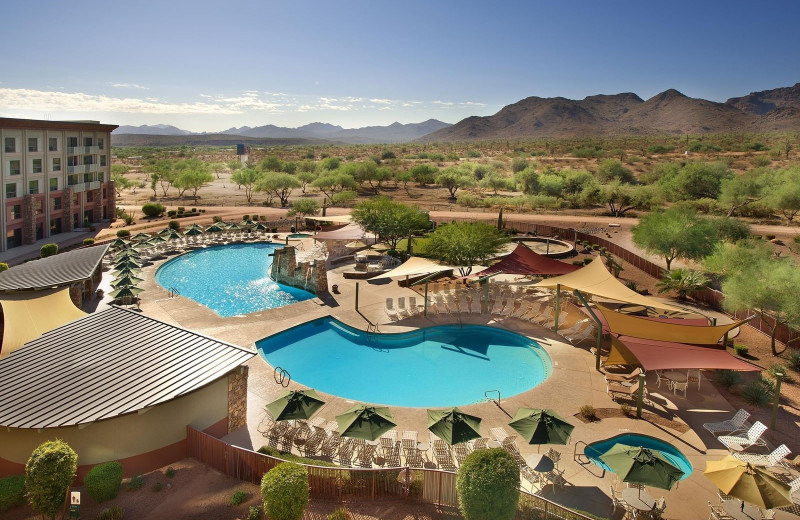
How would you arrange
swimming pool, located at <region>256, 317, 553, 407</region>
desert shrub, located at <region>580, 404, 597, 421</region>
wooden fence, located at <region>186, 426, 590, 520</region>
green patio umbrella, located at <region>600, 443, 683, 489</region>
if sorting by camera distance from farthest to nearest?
swimming pool, located at <region>256, 317, 553, 407</region>, desert shrub, located at <region>580, 404, 597, 421</region>, wooden fence, located at <region>186, 426, 590, 520</region>, green patio umbrella, located at <region>600, 443, 683, 489</region>

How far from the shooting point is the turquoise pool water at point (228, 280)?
90.5ft

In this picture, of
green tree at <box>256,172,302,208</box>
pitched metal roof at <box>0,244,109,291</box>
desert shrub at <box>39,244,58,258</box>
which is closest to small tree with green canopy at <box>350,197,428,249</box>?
pitched metal roof at <box>0,244,109,291</box>

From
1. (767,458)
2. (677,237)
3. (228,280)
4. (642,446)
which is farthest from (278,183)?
(767,458)

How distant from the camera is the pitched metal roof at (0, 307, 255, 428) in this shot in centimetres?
1191

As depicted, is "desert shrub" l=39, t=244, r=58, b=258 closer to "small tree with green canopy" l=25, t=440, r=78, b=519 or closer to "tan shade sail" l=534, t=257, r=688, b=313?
"small tree with green canopy" l=25, t=440, r=78, b=519

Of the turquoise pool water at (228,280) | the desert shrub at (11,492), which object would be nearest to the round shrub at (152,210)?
the turquoise pool water at (228,280)

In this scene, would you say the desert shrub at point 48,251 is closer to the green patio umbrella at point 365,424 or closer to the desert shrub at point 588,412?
the green patio umbrella at point 365,424

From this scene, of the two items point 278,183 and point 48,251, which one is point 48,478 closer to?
point 48,251

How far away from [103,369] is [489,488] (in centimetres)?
1005

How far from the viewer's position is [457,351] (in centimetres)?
2205

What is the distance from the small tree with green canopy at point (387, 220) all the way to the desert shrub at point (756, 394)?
22314 millimetres

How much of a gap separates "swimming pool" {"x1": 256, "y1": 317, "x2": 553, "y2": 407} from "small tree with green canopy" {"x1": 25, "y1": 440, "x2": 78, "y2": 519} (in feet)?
29.7

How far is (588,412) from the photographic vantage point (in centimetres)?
1548

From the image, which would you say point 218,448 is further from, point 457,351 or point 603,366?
point 603,366
